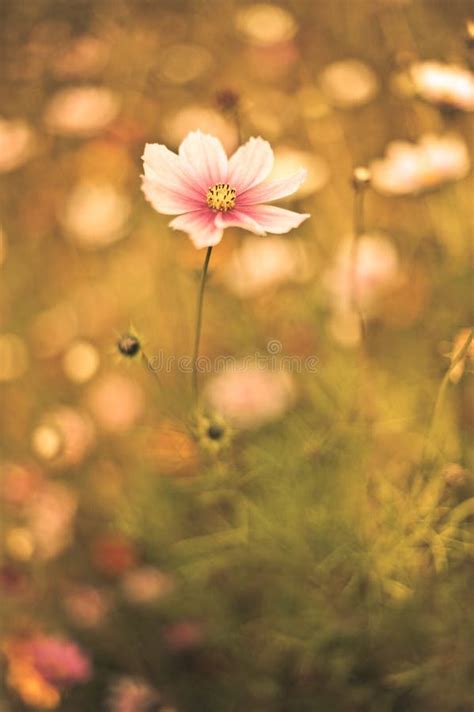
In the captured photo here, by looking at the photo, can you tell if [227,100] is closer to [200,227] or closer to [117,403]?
[200,227]

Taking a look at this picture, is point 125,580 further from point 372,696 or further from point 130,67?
point 130,67

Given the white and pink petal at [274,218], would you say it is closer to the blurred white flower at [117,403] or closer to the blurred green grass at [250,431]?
the blurred green grass at [250,431]

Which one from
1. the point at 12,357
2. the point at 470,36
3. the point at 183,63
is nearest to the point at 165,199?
the point at 470,36

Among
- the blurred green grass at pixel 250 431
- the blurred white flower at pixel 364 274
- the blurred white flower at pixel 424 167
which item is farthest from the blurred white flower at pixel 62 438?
the blurred white flower at pixel 424 167

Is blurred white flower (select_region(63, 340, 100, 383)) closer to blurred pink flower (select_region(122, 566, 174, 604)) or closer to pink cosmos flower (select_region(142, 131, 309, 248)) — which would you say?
blurred pink flower (select_region(122, 566, 174, 604))

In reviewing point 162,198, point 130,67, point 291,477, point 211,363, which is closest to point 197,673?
point 291,477
